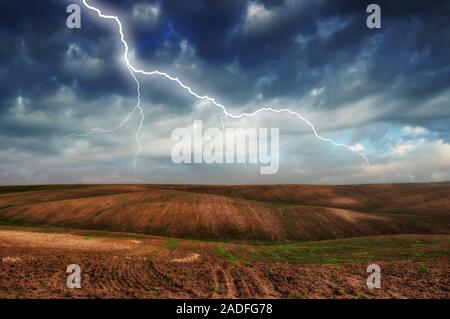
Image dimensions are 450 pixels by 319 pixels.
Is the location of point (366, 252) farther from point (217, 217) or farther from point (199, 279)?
point (217, 217)

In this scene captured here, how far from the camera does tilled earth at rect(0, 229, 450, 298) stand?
51.7ft

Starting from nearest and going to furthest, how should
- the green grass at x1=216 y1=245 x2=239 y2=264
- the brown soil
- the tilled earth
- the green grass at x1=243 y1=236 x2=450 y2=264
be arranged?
1. the tilled earth
2. the green grass at x1=243 y1=236 x2=450 y2=264
3. the green grass at x1=216 y1=245 x2=239 y2=264
4. the brown soil

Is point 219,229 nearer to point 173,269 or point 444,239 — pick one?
point 444,239

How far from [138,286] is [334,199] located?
250ft

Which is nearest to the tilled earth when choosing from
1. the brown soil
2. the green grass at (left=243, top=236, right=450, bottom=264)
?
the green grass at (left=243, top=236, right=450, bottom=264)

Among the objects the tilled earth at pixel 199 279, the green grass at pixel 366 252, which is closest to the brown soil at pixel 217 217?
the green grass at pixel 366 252

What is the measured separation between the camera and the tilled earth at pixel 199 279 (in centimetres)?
1577

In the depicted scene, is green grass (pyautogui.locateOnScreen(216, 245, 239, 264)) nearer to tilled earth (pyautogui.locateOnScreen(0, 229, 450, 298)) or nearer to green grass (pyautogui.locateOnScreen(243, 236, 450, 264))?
green grass (pyautogui.locateOnScreen(243, 236, 450, 264))

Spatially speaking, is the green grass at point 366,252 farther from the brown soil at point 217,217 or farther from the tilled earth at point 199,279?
the brown soil at point 217,217

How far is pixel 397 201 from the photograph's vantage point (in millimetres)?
85750
